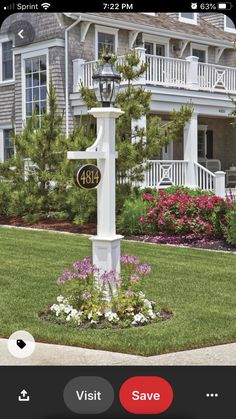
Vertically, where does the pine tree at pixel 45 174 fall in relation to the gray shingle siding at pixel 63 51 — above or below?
below

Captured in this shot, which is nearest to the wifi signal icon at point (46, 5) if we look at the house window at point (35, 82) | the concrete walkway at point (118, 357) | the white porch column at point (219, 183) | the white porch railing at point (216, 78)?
the concrete walkway at point (118, 357)

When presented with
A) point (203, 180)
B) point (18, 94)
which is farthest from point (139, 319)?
point (18, 94)

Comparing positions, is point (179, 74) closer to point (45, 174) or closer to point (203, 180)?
point (203, 180)

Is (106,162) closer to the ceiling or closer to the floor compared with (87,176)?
closer to the ceiling

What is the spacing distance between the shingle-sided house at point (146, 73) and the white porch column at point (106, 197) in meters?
9.16

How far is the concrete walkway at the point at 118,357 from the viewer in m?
3.16

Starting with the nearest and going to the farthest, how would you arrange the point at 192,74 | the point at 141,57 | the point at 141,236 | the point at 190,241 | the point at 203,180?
the point at 190,241
the point at 141,236
the point at 141,57
the point at 203,180
the point at 192,74

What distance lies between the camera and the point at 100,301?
4.61 metres

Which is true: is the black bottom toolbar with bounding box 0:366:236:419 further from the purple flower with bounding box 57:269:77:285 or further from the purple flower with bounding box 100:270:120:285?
the purple flower with bounding box 57:269:77:285

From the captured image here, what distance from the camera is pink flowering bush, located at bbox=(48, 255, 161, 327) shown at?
4.56 metres

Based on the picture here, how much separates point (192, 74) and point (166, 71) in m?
0.88

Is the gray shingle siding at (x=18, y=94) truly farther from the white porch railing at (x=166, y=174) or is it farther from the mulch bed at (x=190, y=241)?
the mulch bed at (x=190, y=241)

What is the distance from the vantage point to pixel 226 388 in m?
1.67

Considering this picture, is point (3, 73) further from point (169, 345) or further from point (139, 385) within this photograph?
point (139, 385)
